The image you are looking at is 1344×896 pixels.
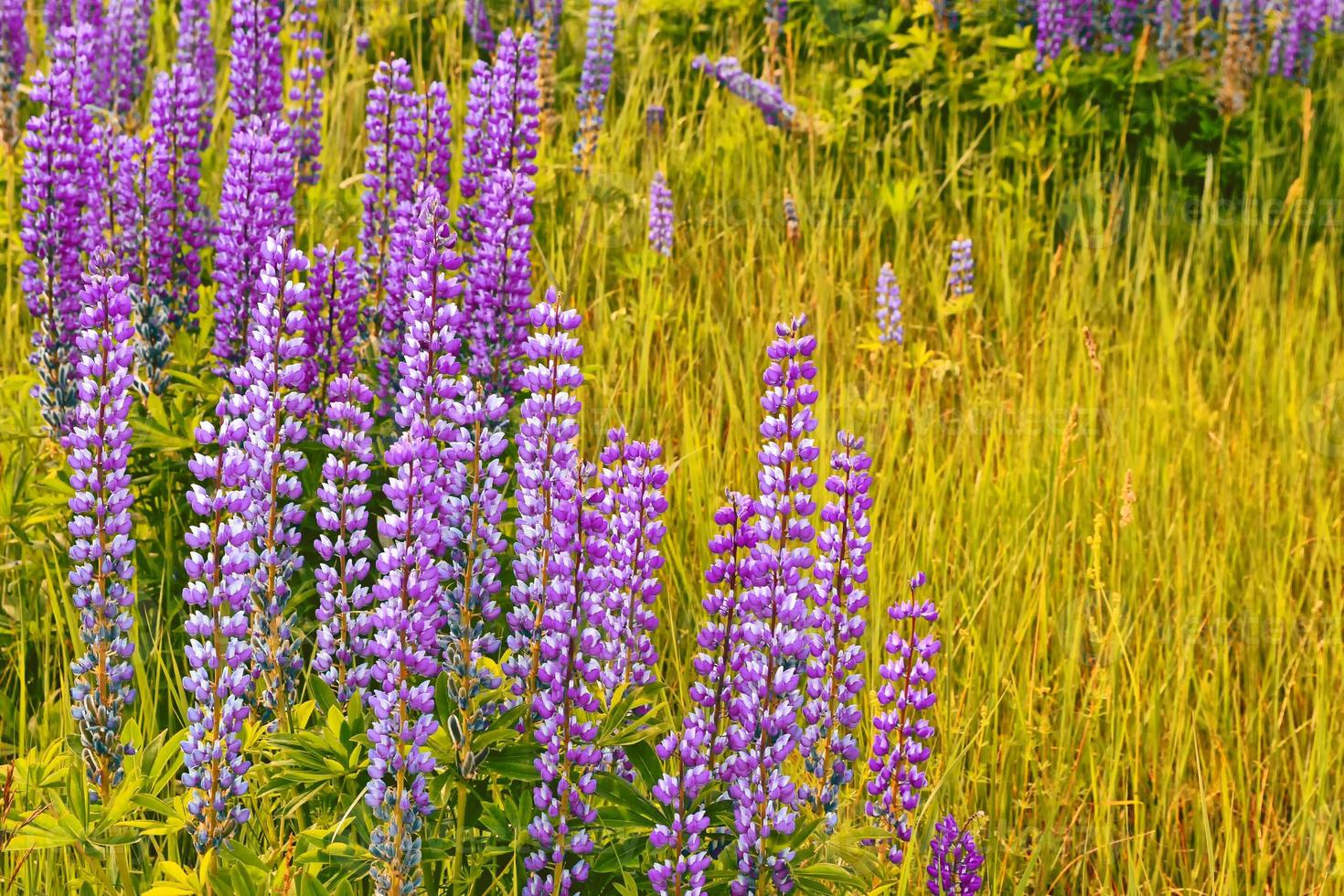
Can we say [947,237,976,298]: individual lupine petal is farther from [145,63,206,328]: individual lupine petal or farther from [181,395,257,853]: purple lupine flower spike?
[181,395,257,853]: purple lupine flower spike

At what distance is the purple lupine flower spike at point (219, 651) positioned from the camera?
1.87 metres

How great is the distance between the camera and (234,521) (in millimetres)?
1863

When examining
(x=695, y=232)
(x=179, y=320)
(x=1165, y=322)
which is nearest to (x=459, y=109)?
(x=695, y=232)

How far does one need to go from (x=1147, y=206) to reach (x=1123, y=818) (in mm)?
3103

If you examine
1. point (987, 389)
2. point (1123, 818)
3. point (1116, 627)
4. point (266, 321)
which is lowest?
point (1123, 818)

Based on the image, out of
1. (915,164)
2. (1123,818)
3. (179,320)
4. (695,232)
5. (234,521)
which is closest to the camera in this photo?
(234,521)

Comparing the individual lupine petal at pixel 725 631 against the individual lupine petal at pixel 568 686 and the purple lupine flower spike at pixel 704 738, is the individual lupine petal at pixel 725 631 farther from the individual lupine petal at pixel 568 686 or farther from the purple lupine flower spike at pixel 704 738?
the individual lupine petal at pixel 568 686

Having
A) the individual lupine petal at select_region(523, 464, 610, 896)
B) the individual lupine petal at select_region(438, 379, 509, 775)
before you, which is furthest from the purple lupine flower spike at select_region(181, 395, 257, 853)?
the individual lupine petal at select_region(523, 464, 610, 896)

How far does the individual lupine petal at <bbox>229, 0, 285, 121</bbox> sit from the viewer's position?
11.8 feet

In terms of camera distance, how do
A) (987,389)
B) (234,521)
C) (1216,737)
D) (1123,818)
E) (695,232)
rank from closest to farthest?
(234,521) → (1123,818) → (1216,737) → (987,389) → (695,232)

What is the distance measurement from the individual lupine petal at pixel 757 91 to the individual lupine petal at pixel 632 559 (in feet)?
10.3

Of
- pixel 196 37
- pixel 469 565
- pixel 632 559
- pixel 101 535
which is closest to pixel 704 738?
pixel 632 559

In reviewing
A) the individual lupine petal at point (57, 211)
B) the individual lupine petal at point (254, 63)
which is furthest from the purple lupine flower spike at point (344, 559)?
the individual lupine petal at point (254, 63)

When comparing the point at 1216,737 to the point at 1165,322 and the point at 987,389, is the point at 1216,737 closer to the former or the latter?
the point at 987,389
